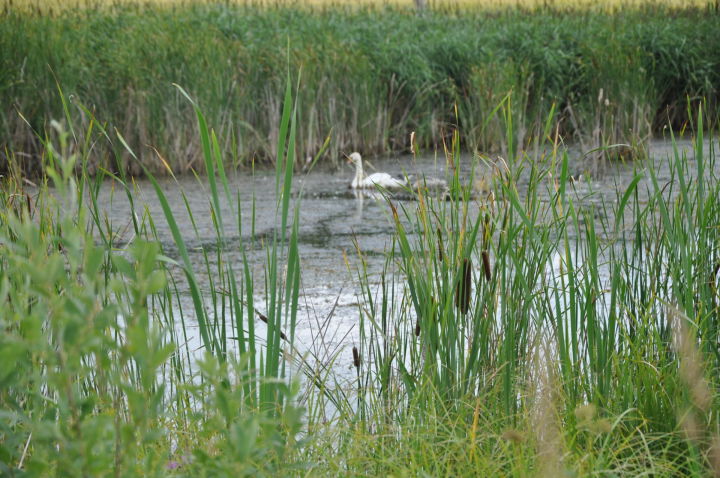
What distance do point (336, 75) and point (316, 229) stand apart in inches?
99.3

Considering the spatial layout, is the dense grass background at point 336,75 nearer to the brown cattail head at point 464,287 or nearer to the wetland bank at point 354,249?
the wetland bank at point 354,249

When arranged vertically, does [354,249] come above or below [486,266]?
below

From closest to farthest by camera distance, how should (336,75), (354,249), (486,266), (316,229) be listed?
(486,266), (354,249), (316,229), (336,75)

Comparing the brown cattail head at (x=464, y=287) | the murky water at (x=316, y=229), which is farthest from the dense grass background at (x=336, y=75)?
the brown cattail head at (x=464, y=287)

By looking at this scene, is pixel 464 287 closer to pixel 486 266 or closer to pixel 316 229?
pixel 486 266

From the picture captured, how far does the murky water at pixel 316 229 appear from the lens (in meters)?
3.32

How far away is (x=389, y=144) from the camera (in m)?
8.02

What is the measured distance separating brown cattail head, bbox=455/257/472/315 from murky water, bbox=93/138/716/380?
888mm

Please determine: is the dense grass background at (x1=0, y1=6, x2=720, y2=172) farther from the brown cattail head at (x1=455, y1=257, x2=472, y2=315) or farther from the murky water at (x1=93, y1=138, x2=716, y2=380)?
the brown cattail head at (x1=455, y1=257, x2=472, y2=315)

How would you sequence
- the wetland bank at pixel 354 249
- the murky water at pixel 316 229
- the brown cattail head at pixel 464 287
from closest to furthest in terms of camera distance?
1. the wetland bank at pixel 354 249
2. the brown cattail head at pixel 464 287
3. the murky water at pixel 316 229

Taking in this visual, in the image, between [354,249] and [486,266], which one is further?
[354,249]

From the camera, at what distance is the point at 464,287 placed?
2.00 metres

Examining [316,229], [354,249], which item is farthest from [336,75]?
[354,249]

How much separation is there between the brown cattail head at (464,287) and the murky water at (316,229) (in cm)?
89
